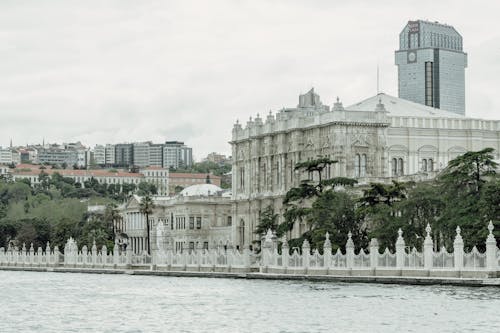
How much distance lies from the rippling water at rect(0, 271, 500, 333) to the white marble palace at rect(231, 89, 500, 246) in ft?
120

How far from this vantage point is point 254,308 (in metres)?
62.1

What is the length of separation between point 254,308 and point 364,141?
186 ft

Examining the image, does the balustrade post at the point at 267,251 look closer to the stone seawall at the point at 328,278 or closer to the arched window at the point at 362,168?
the stone seawall at the point at 328,278

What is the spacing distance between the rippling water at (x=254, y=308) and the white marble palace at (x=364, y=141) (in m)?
36.6

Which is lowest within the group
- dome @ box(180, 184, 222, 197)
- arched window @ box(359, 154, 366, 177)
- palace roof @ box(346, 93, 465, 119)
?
arched window @ box(359, 154, 366, 177)

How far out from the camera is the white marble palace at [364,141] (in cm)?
11706

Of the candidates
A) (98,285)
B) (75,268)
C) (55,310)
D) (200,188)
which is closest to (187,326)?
(55,310)

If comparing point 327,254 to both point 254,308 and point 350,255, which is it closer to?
point 350,255

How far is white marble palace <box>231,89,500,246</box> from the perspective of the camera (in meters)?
117

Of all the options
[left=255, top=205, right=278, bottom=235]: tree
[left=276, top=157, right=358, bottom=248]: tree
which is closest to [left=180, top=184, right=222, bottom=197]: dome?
[left=255, top=205, right=278, bottom=235]: tree

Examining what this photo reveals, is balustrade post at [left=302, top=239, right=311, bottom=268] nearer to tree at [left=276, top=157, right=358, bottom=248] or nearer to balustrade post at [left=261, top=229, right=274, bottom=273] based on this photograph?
tree at [left=276, top=157, right=358, bottom=248]

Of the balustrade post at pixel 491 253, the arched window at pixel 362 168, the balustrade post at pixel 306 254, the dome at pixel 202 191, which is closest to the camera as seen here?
the balustrade post at pixel 491 253

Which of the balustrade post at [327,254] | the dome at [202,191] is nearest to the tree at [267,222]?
the balustrade post at [327,254]

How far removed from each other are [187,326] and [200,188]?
112822 mm
